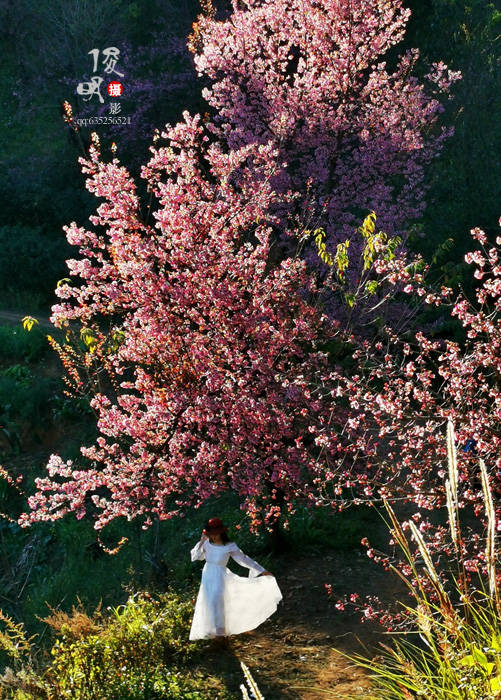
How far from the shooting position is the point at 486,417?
6.17 metres

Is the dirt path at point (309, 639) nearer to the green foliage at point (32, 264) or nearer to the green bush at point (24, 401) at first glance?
the green bush at point (24, 401)

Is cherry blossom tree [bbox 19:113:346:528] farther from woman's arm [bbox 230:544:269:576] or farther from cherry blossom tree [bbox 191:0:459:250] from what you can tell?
cherry blossom tree [bbox 191:0:459:250]

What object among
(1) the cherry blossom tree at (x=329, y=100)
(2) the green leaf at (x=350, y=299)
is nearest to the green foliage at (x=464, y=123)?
(1) the cherry blossom tree at (x=329, y=100)

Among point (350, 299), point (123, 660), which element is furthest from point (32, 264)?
point (123, 660)

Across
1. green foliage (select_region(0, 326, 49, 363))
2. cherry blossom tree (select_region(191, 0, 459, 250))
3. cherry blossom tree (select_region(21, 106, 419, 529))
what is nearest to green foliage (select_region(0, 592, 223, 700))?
cherry blossom tree (select_region(21, 106, 419, 529))

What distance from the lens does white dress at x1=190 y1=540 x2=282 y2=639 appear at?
794 cm

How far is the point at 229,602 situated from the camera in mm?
8031

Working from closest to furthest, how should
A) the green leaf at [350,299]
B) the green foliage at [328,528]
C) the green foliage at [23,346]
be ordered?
the green leaf at [350,299] < the green foliage at [328,528] < the green foliage at [23,346]

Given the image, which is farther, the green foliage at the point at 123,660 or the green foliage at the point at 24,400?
the green foliage at the point at 24,400

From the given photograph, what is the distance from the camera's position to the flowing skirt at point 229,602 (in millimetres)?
7934

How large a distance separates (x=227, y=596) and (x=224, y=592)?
59 mm

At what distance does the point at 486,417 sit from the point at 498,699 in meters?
2.90

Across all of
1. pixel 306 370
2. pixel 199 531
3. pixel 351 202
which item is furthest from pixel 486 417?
pixel 351 202

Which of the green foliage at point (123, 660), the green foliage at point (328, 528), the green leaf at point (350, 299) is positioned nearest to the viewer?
the green foliage at point (123, 660)
